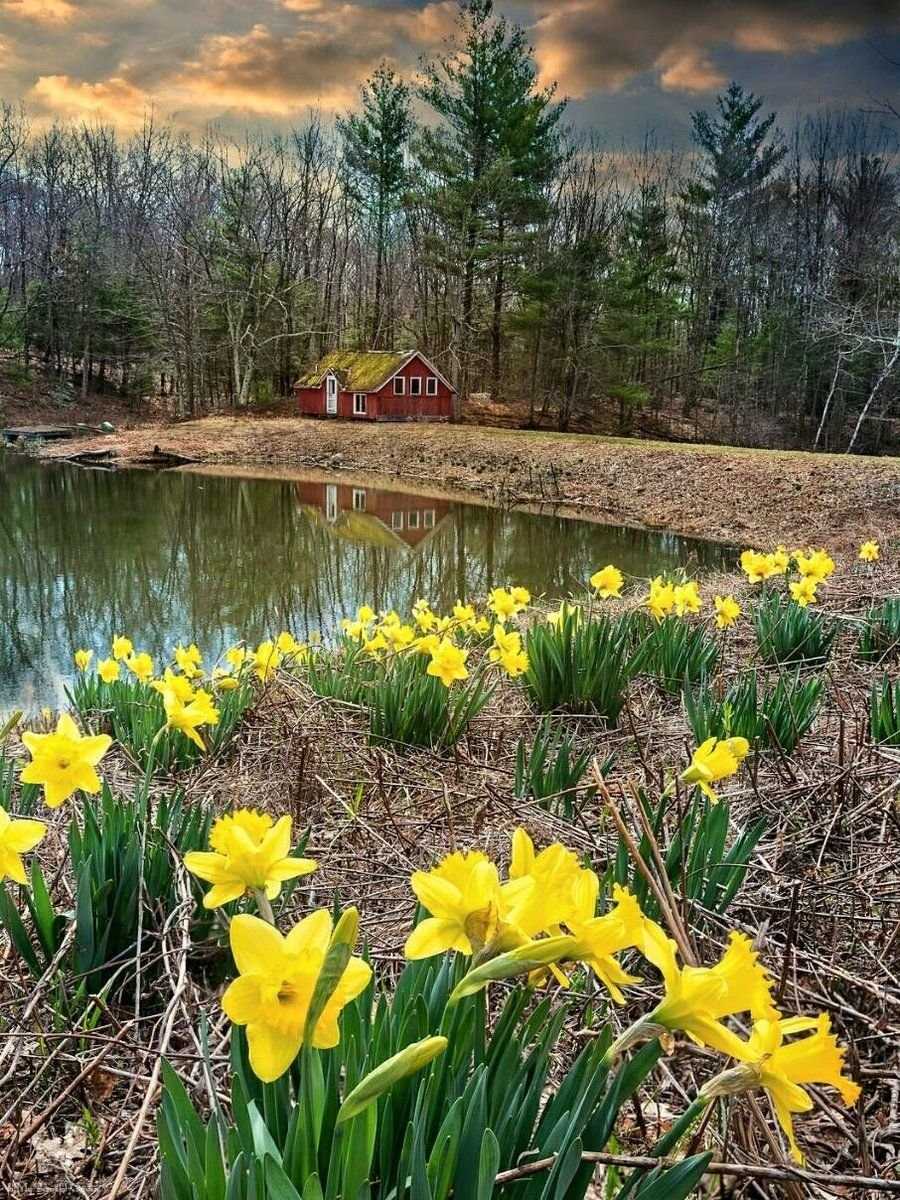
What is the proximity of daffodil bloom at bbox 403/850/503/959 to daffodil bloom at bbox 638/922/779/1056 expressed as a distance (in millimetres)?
147

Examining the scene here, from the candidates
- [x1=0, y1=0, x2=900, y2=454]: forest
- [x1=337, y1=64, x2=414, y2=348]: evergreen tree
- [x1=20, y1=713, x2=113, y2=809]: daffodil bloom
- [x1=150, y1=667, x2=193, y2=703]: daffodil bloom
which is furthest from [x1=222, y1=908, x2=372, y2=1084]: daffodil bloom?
[x1=337, y1=64, x2=414, y2=348]: evergreen tree

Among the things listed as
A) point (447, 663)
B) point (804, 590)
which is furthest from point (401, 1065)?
point (804, 590)

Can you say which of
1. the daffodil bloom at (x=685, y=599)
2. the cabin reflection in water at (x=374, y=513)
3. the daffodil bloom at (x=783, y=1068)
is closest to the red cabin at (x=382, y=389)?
the cabin reflection in water at (x=374, y=513)

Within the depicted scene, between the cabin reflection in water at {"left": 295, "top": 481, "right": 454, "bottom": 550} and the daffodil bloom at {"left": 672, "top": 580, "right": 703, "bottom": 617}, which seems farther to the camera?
the cabin reflection in water at {"left": 295, "top": 481, "right": 454, "bottom": 550}

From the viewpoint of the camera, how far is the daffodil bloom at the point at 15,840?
105cm

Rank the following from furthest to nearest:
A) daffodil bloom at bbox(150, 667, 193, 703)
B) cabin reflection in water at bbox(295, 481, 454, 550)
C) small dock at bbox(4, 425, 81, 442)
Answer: small dock at bbox(4, 425, 81, 442) < cabin reflection in water at bbox(295, 481, 454, 550) < daffodil bloom at bbox(150, 667, 193, 703)

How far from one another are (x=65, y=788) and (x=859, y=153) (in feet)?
115

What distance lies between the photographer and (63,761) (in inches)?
53.3

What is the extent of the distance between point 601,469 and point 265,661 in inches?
712

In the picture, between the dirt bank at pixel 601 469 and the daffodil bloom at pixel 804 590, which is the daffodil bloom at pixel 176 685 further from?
the dirt bank at pixel 601 469

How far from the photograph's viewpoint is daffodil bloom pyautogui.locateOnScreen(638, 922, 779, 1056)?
28.2 inches

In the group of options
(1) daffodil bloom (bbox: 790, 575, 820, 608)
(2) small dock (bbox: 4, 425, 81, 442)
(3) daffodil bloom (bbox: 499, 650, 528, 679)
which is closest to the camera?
(3) daffodil bloom (bbox: 499, 650, 528, 679)

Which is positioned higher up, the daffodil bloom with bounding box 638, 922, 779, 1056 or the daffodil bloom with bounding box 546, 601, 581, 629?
the daffodil bloom with bounding box 638, 922, 779, 1056

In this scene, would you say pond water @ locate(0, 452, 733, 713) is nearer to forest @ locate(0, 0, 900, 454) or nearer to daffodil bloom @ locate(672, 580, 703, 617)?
daffodil bloom @ locate(672, 580, 703, 617)
